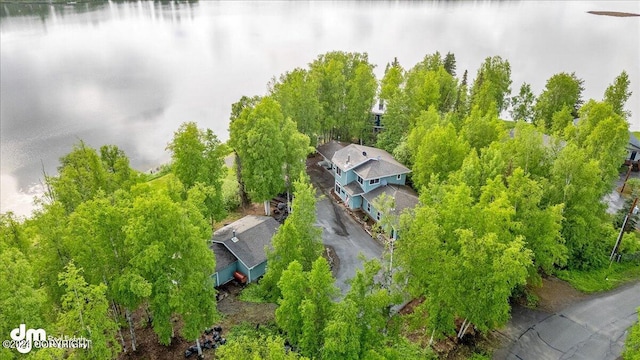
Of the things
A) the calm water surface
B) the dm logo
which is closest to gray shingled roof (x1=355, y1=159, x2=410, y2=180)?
the calm water surface

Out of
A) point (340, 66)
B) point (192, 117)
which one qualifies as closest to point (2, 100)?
point (192, 117)

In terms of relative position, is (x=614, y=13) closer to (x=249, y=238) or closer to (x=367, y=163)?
(x=367, y=163)

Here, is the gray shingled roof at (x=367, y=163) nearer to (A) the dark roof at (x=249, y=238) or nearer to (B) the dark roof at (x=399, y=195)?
(B) the dark roof at (x=399, y=195)

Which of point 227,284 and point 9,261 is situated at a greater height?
point 9,261

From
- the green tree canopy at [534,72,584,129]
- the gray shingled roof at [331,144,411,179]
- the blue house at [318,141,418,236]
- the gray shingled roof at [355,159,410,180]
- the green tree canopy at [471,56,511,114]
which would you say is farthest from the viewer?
the green tree canopy at [471,56,511,114]

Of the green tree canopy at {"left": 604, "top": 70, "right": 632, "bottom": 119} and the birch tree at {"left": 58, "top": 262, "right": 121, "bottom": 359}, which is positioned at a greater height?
the green tree canopy at {"left": 604, "top": 70, "right": 632, "bottom": 119}

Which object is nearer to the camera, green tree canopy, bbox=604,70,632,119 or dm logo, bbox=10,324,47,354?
dm logo, bbox=10,324,47,354

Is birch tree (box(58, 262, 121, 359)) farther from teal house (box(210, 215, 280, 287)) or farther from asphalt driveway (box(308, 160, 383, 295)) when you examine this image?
asphalt driveway (box(308, 160, 383, 295))

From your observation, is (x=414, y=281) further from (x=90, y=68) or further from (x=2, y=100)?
(x=90, y=68)
